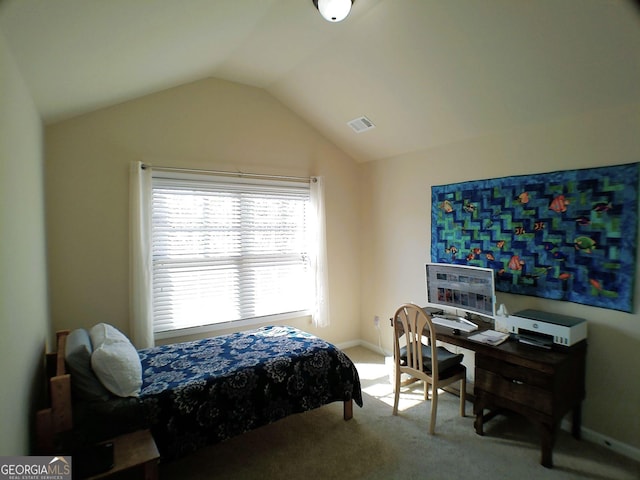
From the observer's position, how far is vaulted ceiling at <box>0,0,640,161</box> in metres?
1.68

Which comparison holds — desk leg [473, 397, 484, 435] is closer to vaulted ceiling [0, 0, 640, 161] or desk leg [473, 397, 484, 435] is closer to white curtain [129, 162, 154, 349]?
vaulted ceiling [0, 0, 640, 161]

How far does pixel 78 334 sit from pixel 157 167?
1.50m

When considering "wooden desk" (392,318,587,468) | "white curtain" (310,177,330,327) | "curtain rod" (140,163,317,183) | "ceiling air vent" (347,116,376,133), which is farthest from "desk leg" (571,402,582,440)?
"curtain rod" (140,163,317,183)

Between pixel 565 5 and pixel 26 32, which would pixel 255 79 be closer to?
pixel 26 32

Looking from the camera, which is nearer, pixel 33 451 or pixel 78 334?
pixel 33 451

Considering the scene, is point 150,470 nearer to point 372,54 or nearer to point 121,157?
point 121,157

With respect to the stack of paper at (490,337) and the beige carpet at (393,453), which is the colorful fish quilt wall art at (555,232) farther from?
the beige carpet at (393,453)

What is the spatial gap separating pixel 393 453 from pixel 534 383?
1.02 meters

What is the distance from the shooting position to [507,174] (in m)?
2.79

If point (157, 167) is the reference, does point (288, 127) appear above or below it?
above

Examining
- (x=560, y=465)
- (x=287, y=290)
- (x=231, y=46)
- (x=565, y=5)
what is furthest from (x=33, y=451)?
(x=565, y=5)

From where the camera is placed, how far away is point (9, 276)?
4.59ft

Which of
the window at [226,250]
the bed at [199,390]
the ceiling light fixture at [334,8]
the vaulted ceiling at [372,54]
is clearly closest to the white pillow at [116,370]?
the bed at [199,390]

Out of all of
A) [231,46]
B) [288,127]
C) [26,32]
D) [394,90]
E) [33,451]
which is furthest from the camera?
[288,127]
